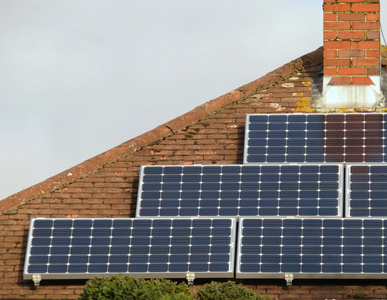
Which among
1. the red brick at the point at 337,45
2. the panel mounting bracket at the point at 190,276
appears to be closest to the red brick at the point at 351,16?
the red brick at the point at 337,45

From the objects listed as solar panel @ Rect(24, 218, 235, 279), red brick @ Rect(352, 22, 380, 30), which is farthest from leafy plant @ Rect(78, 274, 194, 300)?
red brick @ Rect(352, 22, 380, 30)

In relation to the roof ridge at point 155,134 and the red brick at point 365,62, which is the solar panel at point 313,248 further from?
the red brick at point 365,62

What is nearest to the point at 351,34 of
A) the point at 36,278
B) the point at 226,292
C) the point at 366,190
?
the point at 366,190

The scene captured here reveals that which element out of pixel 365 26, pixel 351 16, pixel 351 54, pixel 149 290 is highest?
pixel 351 16

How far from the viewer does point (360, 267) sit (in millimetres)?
29406

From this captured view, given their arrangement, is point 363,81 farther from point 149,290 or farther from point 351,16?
point 149,290

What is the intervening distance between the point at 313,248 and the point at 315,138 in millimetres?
3132

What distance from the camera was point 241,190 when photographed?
31125 mm

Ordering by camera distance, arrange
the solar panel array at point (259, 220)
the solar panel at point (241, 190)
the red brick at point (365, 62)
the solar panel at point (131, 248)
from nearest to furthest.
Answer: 1. the solar panel array at point (259, 220)
2. the solar panel at point (131, 248)
3. the solar panel at point (241, 190)
4. the red brick at point (365, 62)

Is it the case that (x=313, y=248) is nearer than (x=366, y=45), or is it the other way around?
(x=313, y=248)

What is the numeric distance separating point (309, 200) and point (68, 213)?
509 centimetres

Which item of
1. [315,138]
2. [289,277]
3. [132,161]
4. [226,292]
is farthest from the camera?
[132,161]

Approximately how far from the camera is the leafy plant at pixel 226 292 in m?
27.4

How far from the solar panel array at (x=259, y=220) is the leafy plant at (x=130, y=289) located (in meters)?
2.29
